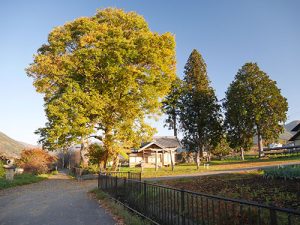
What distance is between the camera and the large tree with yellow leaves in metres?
24.1

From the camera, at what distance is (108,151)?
92.1ft

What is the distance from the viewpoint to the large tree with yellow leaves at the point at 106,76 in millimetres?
24109

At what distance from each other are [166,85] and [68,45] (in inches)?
433

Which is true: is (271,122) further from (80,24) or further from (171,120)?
(80,24)

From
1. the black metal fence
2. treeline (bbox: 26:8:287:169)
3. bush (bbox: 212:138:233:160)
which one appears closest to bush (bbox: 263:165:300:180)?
the black metal fence

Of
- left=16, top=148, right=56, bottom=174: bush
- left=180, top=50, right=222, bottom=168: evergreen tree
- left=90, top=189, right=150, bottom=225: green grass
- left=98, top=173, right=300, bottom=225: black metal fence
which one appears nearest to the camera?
left=98, top=173, right=300, bottom=225: black metal fence

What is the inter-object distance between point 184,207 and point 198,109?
4084cm

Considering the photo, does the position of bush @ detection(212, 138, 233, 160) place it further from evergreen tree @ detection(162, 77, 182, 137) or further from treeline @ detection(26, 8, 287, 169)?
treeline @ detection(26, 8, 287, 169)

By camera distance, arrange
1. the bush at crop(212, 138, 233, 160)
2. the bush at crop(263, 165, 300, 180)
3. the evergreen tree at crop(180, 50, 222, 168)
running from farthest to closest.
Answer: the bush at crop(212, 138, 233, 160), the evergreen tree at crop(180, 50, 222, 168), the bush at crop(263, 165, 300, 180)

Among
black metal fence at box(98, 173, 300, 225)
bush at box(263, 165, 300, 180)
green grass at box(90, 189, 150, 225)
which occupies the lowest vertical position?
green grass at box(90, 189, 150, 225)

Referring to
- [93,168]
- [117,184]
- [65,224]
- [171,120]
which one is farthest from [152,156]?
[65,224]

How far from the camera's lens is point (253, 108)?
4288cm

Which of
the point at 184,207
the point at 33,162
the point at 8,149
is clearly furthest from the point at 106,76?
the point at 8,149

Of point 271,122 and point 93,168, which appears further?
point 271,122
